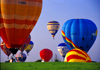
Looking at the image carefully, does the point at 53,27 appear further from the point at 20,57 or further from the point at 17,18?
the point at 17,18

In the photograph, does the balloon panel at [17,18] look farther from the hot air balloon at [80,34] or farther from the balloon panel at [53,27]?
the balloon panel at [53,27]

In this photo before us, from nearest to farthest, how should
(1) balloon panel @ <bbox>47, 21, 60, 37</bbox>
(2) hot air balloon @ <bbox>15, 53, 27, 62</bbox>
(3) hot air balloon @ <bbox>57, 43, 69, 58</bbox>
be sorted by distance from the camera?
(1) balloon panel @ <bbox>47, 21, 60, 37</bbox>
(3) hot air balloon @ <bbox>57, 43, 69, 58</bbox>
(2) hot air balloon @ <bbox>15, 53, 27, 62</bbox>

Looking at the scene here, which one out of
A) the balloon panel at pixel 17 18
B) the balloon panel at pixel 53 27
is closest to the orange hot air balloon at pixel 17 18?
the balloon panel at pixel 17 18

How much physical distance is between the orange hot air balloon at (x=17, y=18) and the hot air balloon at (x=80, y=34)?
11.6 meters

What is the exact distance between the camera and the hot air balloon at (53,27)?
2067 inches

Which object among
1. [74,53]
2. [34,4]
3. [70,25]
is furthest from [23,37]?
[70,25]

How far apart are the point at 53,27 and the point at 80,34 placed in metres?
14.4

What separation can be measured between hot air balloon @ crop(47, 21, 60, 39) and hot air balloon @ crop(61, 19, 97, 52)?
12.8 metres

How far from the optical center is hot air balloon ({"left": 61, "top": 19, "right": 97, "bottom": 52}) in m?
38.0

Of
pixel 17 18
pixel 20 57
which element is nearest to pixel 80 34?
pixel 17 18

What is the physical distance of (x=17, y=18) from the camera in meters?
27.0

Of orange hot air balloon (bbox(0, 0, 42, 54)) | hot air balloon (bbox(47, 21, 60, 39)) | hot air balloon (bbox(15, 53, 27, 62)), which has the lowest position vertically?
hot air balloon (bbox(15, 53, 27, 62))

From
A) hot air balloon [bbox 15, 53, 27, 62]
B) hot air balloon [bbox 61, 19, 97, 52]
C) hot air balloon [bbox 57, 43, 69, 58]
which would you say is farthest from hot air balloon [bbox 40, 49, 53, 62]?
hot air balloon [bbox 61, 19, 97, 52]

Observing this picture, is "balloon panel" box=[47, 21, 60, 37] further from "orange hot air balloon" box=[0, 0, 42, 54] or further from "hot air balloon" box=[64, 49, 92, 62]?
"hot air balloon" box=[64, 49, 92, 62]
